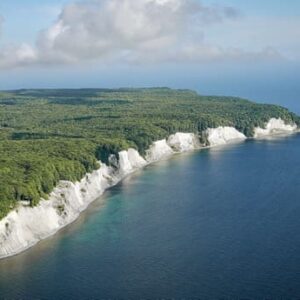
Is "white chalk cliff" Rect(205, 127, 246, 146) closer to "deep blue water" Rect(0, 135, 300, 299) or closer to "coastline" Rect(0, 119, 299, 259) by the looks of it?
"coastline" Rect(0, 119, 299, 259)

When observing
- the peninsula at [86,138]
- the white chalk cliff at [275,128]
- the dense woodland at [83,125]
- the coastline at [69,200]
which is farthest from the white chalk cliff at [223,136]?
the white chalk cliff at [275,128]

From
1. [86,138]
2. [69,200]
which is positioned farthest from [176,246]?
[86,138]

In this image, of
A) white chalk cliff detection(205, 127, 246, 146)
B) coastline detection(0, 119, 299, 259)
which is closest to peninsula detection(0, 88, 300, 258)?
coastline detection(0, 119, 299, 259)

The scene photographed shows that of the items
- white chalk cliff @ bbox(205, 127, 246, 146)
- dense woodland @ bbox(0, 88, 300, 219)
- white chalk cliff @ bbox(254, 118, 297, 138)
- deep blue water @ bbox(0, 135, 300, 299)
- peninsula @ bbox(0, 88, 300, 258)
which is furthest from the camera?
white chalk cliff @ bbox(254, 118, 297, 138)

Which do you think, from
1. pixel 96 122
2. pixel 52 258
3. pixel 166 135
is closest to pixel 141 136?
pixel 166 135

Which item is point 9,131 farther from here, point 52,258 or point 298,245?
point 298,245

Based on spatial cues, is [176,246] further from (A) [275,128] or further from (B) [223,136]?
(A) [275,128]
